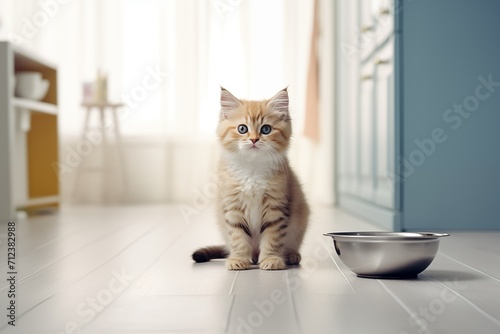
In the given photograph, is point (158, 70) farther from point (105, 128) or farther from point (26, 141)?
point (26, 141)

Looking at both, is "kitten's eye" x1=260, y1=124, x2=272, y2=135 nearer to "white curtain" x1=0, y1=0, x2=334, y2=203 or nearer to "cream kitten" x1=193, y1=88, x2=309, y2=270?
"cream kitten" x1=193, y1=88, x2=309, y2=270

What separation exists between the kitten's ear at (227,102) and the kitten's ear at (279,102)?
4.0 inches

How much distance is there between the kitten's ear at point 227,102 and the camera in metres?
2.04

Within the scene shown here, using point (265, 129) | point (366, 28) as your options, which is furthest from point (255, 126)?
point (366, 28)

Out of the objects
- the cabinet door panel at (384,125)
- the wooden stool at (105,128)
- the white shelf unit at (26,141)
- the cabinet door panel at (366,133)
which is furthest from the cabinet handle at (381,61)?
the wooden stool at (105,128)

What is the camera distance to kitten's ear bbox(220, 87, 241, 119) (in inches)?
80.1

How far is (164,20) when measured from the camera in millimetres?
5379

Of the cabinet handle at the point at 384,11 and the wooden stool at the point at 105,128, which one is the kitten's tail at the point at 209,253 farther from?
the wooden stool at the point at 105,128

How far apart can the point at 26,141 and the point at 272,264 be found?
322 cm

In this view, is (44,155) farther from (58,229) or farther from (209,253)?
(209,253)

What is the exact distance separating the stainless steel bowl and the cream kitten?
0.25 metres

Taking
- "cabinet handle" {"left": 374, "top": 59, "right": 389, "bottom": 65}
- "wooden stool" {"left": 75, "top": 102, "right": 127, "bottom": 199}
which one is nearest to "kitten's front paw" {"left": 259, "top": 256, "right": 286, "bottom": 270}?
"cabinet handle" {"left": 374, "top": 59, "right": 389, "bottom": 65}

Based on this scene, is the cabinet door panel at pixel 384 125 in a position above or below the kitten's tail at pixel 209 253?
above

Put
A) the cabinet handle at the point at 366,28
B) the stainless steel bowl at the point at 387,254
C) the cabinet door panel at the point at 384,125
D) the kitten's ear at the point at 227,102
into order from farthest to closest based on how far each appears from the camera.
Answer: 1. the cabinet handle at the point at 366,28
2. the cabinet door panel at the point at 384,125
3. the kitten's ear at the point at 227,102
4. the stainless steel bowl at the point at 387,254
